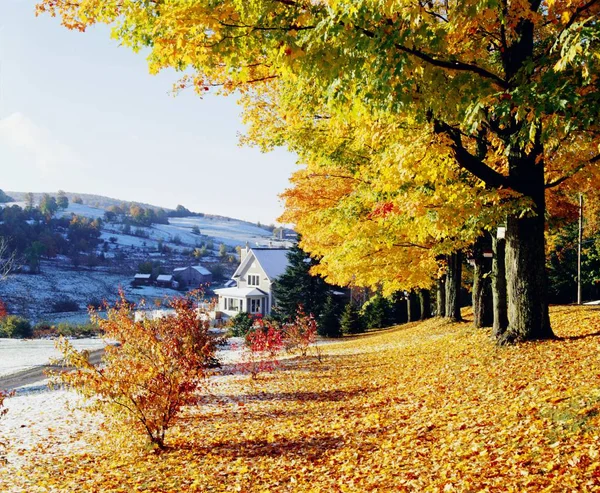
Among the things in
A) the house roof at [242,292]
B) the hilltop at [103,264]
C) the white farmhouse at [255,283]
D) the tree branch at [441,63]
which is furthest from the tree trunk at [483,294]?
the hilltop at [103,264]

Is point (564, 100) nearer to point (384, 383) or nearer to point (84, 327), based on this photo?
point (384, 383)

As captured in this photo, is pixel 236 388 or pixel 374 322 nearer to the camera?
pixel 236 388

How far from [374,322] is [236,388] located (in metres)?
23.6

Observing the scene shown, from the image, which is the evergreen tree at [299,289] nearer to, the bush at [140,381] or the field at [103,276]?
the bush at [140,381]

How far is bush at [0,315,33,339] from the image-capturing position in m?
38.7

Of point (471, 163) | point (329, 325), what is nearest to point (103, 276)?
point (329, 325)

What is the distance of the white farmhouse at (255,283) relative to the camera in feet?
179

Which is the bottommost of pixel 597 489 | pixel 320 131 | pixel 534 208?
pixel 597 489

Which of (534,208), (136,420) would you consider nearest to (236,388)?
(136,420)

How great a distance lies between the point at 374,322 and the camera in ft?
122

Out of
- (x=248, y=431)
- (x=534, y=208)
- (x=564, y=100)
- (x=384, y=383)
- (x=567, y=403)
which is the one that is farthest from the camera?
(x=384, y=383)

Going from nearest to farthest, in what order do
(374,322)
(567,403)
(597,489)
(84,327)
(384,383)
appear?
(597,489) → (567,403) → (384,383) → (374,322) → (84,327)

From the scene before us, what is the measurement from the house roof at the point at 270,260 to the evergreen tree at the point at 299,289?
13.9 metres

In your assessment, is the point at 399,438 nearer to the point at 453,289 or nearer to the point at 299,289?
the point at 453,289
